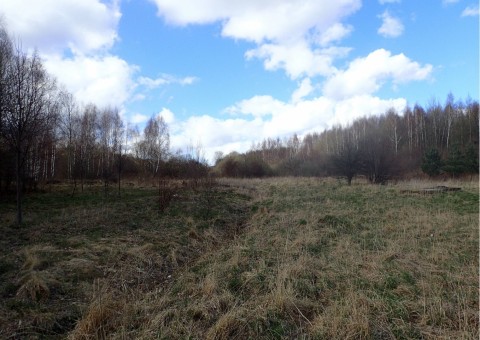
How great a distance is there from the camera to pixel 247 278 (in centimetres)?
502

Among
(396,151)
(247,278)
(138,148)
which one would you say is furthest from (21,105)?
(396,151)

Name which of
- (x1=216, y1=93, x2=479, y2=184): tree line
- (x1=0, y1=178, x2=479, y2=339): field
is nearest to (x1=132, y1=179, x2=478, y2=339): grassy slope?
(x1=0, y1=178, x2=479, y2=339): field

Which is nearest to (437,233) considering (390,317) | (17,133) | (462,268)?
(462,268)

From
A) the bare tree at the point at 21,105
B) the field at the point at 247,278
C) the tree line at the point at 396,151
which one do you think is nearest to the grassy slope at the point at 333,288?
the field at the point at 247,278

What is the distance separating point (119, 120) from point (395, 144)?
37.5 meters

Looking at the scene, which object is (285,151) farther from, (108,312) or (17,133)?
(108,312)

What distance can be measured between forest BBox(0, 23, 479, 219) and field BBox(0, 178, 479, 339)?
431 cm

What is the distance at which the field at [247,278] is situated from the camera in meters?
3.59

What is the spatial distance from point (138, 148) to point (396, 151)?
107ft

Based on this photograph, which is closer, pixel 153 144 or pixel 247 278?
pixel 247 278

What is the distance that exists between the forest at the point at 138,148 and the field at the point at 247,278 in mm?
4313

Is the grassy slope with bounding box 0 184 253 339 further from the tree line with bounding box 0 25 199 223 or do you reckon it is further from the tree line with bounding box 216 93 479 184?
the tree line with bounding box 216 93 479 184

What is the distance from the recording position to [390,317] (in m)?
3.64

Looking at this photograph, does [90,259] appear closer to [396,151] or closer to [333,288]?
[333,288]
